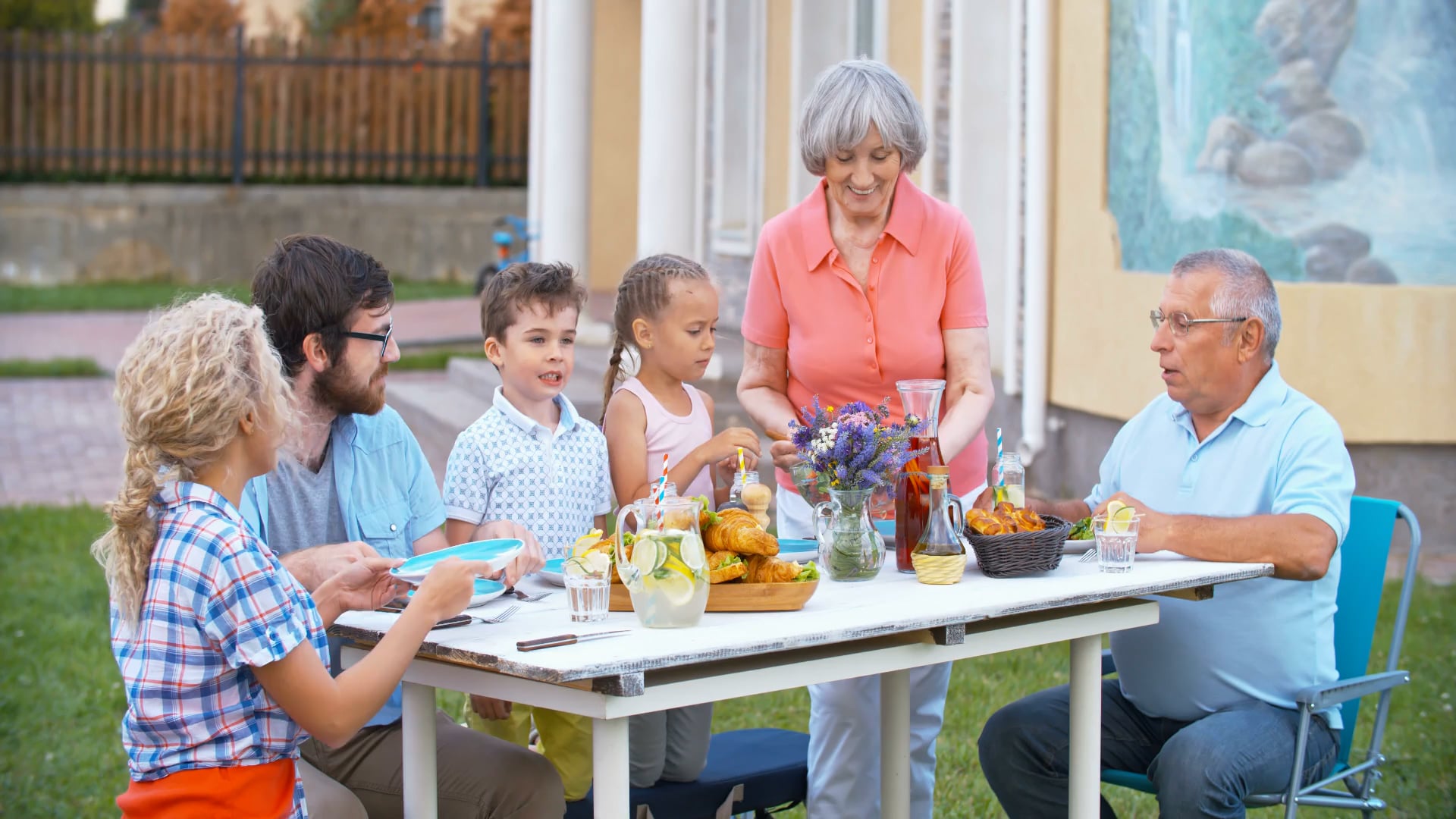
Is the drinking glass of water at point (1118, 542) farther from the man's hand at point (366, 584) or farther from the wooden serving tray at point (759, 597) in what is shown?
the man's hand at point (366, 584)

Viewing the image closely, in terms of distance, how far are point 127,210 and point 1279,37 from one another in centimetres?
1667

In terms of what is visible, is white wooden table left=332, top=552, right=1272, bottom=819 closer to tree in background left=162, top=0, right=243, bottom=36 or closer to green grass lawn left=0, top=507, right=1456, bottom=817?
green grass lawn left=0, top=507, right=1456, bottom=817

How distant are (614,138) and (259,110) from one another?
279 inches

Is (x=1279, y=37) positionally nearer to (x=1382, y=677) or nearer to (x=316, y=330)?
(x=1382, y=677)

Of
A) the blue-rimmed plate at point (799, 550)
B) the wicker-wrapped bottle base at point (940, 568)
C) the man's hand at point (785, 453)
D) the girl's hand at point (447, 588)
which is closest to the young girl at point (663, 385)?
the man's hand at point (785, 453)

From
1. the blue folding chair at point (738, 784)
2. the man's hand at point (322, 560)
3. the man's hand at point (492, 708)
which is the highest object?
the man's hand at point (322, 560)

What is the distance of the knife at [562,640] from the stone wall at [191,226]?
59.1 ft

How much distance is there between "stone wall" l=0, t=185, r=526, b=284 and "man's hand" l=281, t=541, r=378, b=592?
690 inches

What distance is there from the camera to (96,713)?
556 cm

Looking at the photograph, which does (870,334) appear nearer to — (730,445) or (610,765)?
(730,445)

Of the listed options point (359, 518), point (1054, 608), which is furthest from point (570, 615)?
point (1054, 608)

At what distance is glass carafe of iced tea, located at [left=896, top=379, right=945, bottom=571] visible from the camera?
3.17 metres

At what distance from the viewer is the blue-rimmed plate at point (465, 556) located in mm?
2766

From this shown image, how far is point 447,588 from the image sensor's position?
2.57 meters
